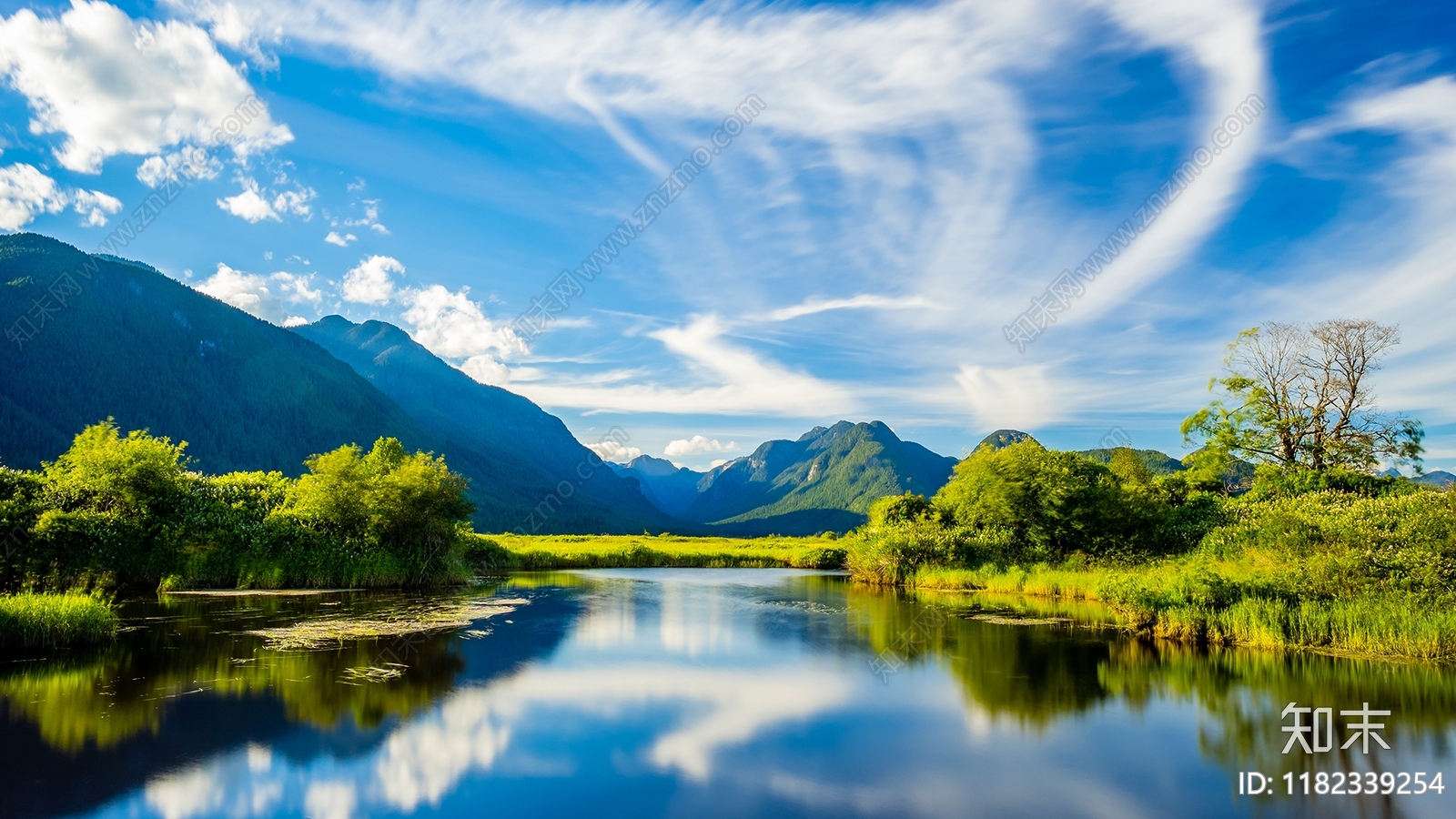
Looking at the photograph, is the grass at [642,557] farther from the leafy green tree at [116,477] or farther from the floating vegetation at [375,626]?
the floating vegetation at [375,626]

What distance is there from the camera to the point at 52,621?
18.3m

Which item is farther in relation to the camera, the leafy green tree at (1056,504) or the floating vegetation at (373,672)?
the leafy green tree at (1056,504)

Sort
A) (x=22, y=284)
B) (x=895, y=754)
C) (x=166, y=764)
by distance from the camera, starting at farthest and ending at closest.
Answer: (x=22, y=284), (x=895, y=754), (x=166, y=764)

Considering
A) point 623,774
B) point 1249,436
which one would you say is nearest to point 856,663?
point 623,774

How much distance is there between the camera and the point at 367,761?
37.3 ft

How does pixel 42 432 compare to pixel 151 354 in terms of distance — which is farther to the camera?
pixel 151 354

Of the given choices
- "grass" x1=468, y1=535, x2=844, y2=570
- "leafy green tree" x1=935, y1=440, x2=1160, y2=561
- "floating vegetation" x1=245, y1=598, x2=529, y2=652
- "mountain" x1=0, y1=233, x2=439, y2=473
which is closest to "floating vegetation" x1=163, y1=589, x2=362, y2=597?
"floating vegetation" x1=245, y1=598, x2=529, y2=652

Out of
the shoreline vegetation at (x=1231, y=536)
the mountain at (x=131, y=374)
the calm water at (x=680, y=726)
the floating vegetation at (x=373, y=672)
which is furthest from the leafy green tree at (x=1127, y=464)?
the mountain at (x=131, y=374)

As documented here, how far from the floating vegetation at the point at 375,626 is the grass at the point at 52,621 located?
12.3 ft

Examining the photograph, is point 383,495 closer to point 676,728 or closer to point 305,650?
point 305,650

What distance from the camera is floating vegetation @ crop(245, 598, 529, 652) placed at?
20.2 m

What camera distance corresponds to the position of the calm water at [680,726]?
10320 mm

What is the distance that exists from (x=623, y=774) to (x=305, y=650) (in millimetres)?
12092

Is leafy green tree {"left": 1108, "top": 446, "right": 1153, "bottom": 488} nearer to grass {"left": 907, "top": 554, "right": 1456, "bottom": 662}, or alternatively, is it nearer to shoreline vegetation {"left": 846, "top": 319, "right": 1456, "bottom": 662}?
shoreline vegetation {"left": 846, "top": 319, "right": 1456, "bottom": 662}
